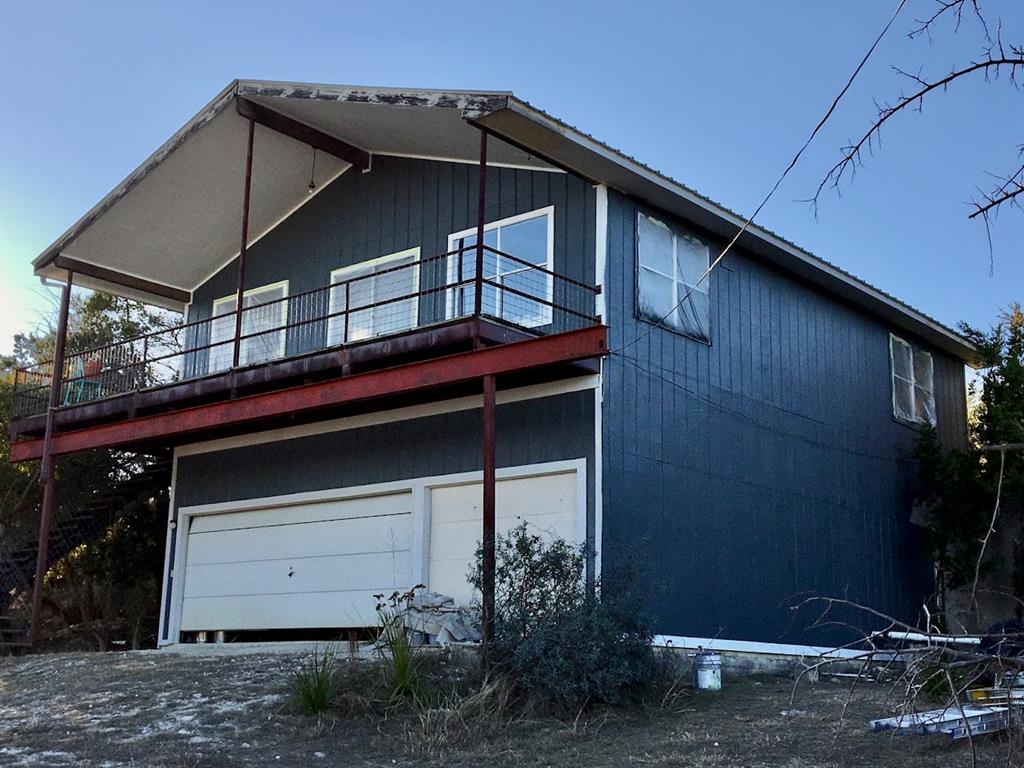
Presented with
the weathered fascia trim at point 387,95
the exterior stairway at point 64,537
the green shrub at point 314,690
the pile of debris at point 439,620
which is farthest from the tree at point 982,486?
the exterior stairway at point 64,537

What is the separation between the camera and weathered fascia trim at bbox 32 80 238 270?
672 inches

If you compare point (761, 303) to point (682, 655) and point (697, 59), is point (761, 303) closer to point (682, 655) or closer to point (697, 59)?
point (682, 655)

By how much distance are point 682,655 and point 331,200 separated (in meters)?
9.16

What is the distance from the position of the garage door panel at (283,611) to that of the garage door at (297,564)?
1 centimetres

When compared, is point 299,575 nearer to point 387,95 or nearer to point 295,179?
point 295,179

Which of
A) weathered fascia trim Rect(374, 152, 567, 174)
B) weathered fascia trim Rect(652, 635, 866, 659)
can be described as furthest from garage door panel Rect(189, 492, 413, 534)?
weathered fascia trim Rect(374, 152, 567, 174)

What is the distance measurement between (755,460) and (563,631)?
19.0 feet

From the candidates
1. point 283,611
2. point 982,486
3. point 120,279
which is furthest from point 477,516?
point 120,279

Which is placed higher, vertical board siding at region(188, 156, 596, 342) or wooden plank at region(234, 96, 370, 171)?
wooden plank at region(234, 96, 370, 171)

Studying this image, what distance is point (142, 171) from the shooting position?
59.5 feet

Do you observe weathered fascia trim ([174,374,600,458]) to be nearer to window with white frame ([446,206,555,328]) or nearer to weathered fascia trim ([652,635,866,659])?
window with white frame ([446,206,555,328])

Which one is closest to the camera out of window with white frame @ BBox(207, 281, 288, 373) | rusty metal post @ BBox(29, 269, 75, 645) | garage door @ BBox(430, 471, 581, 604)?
garage door @ BBox(430, 471, 581, 604)

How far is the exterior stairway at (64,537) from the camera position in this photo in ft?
65.3

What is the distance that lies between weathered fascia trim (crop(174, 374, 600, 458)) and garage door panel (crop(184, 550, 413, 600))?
184 cm
